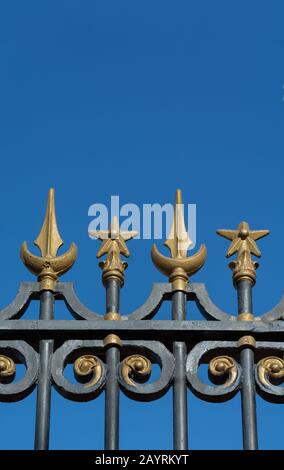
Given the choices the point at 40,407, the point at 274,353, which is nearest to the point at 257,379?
the point at 274,353

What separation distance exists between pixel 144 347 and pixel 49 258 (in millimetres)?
869

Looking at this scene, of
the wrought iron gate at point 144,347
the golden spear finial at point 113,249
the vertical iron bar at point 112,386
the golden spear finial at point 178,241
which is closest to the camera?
the vertical iron bar at point 112,386

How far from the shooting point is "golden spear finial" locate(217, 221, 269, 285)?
18047 millimetres

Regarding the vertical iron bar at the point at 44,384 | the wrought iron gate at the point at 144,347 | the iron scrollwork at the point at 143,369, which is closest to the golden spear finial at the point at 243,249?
the wrought iron gate at the point at 144,347

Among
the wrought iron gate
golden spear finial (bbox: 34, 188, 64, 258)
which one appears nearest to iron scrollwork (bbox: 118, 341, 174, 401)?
the wrought iron gate

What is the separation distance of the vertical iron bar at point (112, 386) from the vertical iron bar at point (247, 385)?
74 cm

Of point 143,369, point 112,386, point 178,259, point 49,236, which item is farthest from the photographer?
point 49,236

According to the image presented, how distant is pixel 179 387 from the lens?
57.8 feet

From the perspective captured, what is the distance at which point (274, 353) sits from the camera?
17797 mm

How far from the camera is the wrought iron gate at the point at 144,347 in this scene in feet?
57.8

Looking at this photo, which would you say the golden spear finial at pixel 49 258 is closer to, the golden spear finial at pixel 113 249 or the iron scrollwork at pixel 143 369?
the golden spear finial at pixel 113 249

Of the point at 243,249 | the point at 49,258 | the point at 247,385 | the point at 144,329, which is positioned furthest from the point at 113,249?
the point at 247,385

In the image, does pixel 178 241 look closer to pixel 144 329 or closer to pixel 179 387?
pixel 144 329
